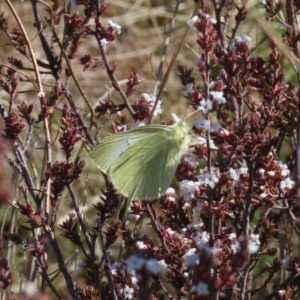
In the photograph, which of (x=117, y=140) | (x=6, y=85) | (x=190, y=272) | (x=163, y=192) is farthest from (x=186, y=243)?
(x=6, y=85)

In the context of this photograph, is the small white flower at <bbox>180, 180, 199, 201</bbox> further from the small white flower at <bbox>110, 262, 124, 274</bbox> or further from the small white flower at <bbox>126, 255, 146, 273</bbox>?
the small white flower at <bbox>126, 255, 146, 273</bbox>

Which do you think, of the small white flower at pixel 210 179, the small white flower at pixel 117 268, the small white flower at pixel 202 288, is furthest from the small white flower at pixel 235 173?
the small white flower at pixel 202 288

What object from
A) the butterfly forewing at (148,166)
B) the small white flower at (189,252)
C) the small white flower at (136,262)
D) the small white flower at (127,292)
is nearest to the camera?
the small white flower at (136,262)

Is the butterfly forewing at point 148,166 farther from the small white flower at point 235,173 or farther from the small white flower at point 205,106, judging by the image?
the small white flower at point 205,106

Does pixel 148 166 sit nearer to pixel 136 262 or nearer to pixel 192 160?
pixel 192 160

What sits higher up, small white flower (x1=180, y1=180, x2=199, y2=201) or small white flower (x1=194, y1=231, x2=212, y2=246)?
small white flower (x1=180, y1=180, x2=199, y2=201)

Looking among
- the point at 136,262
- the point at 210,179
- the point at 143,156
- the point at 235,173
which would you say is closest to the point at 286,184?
the point at 235,173

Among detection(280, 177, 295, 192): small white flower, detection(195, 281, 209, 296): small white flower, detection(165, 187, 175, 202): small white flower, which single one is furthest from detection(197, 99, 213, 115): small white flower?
detection(195, 281, 209, 296): small white flower

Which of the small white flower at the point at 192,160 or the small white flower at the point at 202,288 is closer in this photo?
the small white flower at the point at 202,288

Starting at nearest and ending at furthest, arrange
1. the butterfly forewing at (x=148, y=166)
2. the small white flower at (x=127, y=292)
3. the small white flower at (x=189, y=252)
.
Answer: the small white flower at (x=189, y=252)
the small white flower at (x=127, y=292)
the butterfly forewing at (x=148, y=166)

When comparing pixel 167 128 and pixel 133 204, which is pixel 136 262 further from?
pixel 167 128
